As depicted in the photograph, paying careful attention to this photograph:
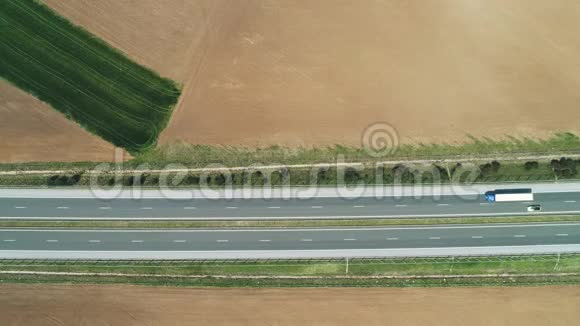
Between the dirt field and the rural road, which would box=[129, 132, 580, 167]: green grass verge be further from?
the rural road

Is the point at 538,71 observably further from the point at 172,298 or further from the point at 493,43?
the point at 172,298

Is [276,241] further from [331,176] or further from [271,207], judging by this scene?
[331,176]

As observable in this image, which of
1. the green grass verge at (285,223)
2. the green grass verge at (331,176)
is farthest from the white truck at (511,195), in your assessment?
the green grass verge at (285,223)

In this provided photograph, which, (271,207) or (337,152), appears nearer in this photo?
(271,207)

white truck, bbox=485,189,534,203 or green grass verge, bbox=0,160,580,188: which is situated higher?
green grass verge, bbox=0,160,580,188

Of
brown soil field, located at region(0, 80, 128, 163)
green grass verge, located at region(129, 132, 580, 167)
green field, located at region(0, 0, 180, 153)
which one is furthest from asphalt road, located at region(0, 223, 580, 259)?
green field, located at region(0, 0, 180, 153)

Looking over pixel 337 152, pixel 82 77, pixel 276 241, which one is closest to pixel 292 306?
pixel 276 241
